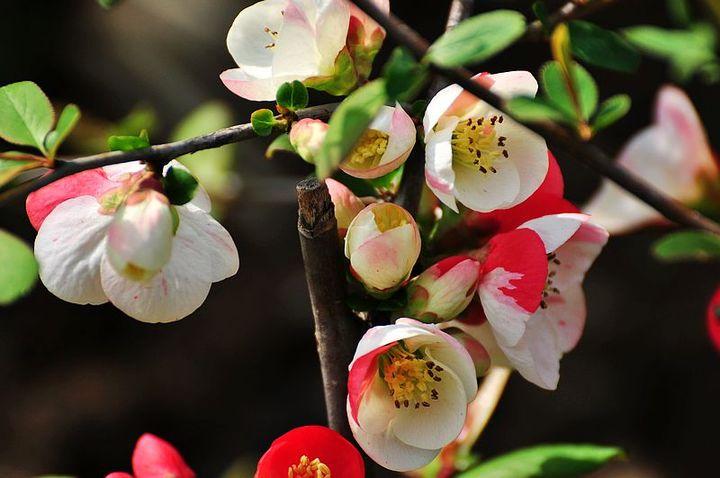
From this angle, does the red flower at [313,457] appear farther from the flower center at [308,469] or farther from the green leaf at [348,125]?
the green leaf at [348,125]

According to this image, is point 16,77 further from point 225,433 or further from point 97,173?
point 97,173

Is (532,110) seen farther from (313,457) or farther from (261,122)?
(313,457)

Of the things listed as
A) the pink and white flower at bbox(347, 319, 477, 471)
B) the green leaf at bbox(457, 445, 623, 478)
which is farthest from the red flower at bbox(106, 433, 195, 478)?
the green leaf at bbox(457, 445, 623, 478)

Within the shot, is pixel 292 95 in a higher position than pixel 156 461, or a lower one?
higher

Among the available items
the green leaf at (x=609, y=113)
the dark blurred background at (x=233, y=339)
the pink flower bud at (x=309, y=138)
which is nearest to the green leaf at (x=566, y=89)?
the green leaf at (x=609, y=113)

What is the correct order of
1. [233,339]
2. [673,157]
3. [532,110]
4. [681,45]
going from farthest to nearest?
[233,339], [673,157], [681,45], [532,110]

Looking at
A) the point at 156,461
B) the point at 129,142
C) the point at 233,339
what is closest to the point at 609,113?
the point at 129,142
